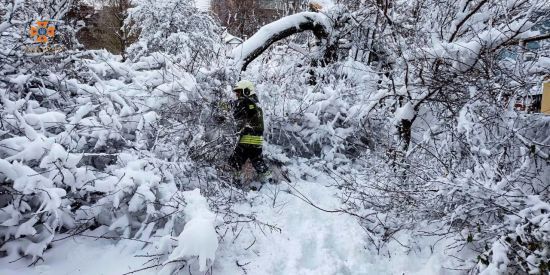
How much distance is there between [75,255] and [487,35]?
12.8 ft

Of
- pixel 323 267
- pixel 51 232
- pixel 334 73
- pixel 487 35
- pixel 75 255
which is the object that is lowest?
pixel 323 267

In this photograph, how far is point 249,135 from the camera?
4.66m

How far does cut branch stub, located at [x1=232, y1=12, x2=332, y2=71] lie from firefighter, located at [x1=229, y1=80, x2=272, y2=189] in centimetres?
134

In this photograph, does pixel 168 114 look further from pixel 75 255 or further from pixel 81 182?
pixel 75 255

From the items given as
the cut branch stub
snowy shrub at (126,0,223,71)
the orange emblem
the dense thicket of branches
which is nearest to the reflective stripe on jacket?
the dense thicket of branches

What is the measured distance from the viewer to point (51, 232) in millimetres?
2641

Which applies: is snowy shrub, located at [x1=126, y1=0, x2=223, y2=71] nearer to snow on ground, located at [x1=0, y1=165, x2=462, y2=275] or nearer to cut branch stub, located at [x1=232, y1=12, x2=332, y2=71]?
cut branch stub, located at [x1=232, y1=12, x2=332, y2=71]

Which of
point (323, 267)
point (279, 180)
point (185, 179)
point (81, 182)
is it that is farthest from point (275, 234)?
point (81, 182)

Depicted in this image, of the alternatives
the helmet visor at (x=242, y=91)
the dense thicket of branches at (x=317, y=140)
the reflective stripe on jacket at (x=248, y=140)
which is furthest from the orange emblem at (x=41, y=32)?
the reflective stripe on jacket at (x=248, y=140)

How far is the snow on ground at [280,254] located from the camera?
265 cm

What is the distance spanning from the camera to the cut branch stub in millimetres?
6168

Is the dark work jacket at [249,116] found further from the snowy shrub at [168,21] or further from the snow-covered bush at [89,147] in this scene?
the snowy shrub at [168,21]

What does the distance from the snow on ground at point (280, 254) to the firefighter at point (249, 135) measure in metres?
0.87

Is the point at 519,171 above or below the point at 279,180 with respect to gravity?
above
